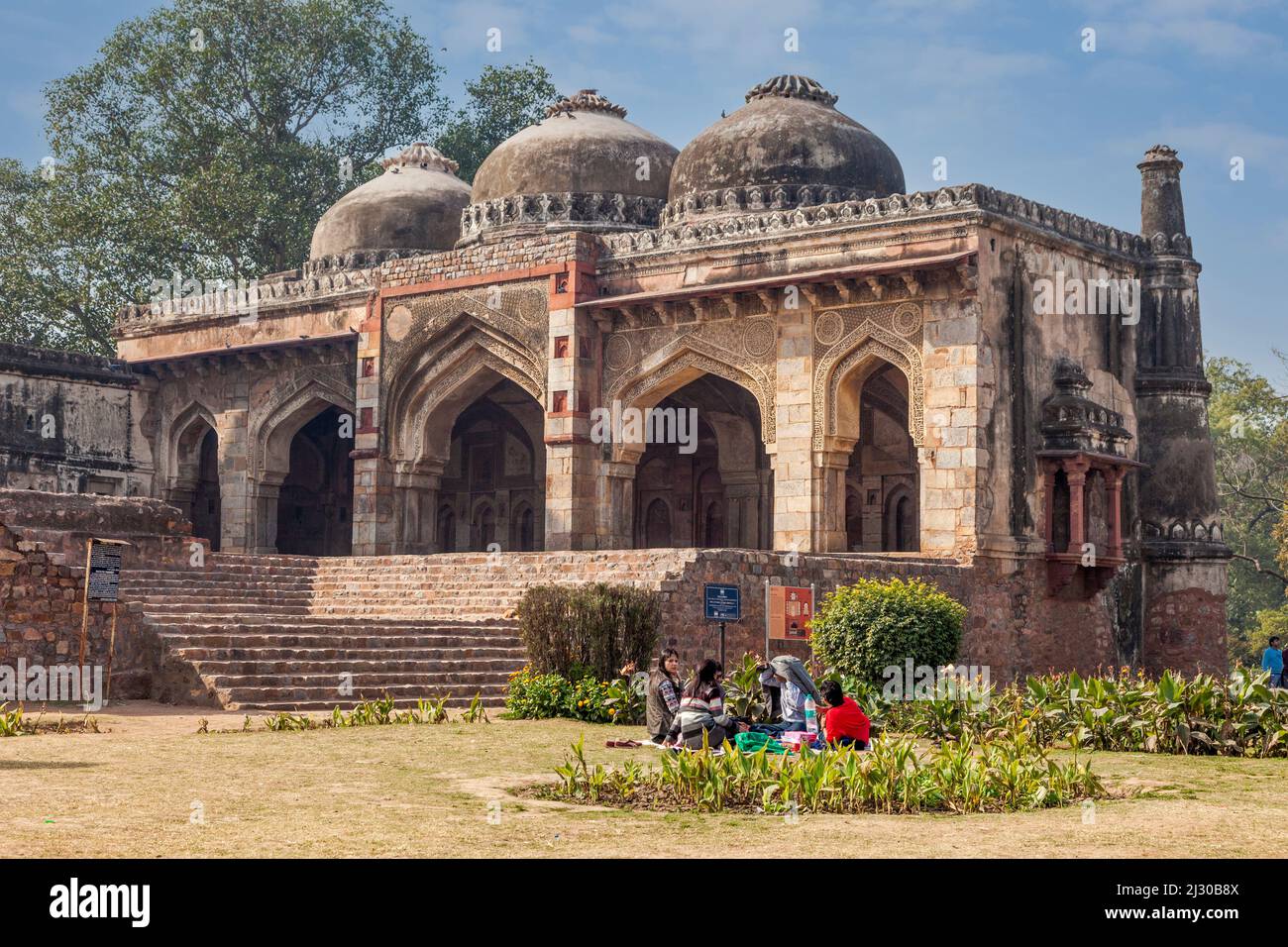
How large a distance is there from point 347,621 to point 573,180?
1036 centimetres

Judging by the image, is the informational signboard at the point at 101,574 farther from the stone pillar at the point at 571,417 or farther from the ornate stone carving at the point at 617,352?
the ornate stone carving at the point at 617,352

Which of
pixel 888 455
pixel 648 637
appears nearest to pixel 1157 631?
pixel 888 455

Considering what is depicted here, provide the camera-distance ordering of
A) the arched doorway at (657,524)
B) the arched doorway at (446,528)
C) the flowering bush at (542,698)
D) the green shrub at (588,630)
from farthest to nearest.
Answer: the arched doorway at (446,528) → the arched doorway at (657,524) → the green shrub at (588,630) → the flowering bush at (542,698)

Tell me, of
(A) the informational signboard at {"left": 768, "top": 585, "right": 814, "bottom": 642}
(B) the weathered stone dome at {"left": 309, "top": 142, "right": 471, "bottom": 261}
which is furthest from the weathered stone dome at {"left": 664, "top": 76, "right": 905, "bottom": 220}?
(A) the informational signboard at {"left": 768, "top": 585, "right": 814, "bottom": 642}

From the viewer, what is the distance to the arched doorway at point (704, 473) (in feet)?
80.1

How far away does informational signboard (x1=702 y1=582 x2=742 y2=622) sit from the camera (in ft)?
47.8

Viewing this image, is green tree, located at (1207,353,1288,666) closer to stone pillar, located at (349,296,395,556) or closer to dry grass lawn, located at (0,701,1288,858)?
stone pillar, located at (349,296,395,556)

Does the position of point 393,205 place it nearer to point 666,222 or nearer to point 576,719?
point 666,222

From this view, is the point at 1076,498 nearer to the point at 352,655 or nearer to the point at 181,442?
the point at 352,655

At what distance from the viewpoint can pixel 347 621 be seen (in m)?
16.4

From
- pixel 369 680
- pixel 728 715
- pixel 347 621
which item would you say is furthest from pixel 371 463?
pixel 728 715

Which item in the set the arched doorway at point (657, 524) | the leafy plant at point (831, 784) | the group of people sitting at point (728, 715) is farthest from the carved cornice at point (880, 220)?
the leafy plant at point (831, 784)

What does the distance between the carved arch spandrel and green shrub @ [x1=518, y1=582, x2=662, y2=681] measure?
6.77m

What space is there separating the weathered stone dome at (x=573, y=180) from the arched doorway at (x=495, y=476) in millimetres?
2941
